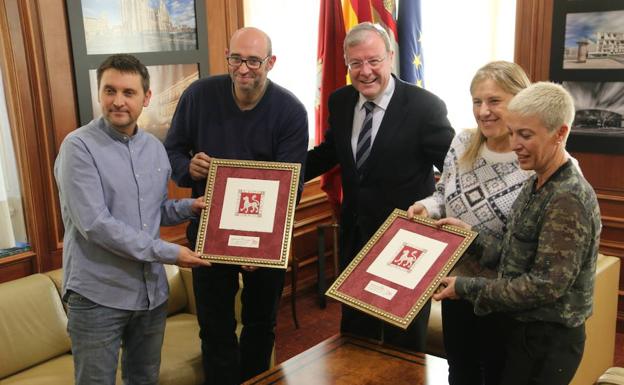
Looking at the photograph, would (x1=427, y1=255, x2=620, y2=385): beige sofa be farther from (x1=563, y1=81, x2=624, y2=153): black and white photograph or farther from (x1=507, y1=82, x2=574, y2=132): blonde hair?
(x1=507, y1=82, x2=574, y2=132): blonde hair

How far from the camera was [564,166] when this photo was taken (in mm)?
1596

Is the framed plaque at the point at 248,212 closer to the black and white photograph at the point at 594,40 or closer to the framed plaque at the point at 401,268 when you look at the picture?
the framed plaque at the point at 401,268

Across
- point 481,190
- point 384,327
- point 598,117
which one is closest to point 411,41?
point 598,117

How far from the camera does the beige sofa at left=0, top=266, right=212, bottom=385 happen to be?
262 cm

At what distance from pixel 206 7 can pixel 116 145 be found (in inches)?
74.4

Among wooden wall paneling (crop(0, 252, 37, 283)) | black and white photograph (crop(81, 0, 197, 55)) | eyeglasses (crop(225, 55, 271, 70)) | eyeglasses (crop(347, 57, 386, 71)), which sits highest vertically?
black and white photograph (crop(81, 0, 197, 55))

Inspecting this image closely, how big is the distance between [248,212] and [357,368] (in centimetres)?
66

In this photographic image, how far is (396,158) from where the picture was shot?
95.8 inches

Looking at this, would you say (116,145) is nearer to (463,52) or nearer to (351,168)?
(351,168)

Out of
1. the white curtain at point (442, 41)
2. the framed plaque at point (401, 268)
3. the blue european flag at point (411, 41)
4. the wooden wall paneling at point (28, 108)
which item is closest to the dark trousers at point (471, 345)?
the framed plaque at point (401, 268)

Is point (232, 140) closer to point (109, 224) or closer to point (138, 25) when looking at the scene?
point (109, 224)

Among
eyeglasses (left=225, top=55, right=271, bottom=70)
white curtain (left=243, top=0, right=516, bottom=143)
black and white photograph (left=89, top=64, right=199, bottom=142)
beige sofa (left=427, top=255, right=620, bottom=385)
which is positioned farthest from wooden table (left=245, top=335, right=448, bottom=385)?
white curtain (left=243, top=0, right=516, bottom=143)

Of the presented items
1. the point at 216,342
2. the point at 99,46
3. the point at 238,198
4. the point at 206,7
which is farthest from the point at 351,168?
the point at 206,7

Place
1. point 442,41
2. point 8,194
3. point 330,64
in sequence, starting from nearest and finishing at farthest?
point 8,194 → point 330,64 → point 442,41
